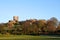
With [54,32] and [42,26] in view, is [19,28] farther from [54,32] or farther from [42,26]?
[54,32]

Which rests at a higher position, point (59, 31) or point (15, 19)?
point (15, 19)

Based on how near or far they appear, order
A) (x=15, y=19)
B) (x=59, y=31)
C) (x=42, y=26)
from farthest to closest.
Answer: (x=15, y=19) → (x=42, y=26) → (x=59, y=31)

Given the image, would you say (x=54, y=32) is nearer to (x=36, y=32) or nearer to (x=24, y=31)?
(x=36, y=32)

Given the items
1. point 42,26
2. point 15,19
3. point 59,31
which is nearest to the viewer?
point 59,31

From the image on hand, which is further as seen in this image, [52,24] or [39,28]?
[52,24]

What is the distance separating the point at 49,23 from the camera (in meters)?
88.8

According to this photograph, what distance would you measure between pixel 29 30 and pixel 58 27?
13558 mm

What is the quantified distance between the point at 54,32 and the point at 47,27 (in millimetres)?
4795

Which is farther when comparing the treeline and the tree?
the tree

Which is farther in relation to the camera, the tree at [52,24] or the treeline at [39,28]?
the tree at [52,24]

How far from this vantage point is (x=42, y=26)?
8812cm

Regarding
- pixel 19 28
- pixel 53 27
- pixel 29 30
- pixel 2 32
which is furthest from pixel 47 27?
pixel 2 32

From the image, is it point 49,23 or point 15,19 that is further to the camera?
point 15,19

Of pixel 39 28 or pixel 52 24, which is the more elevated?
pixel 52 24
